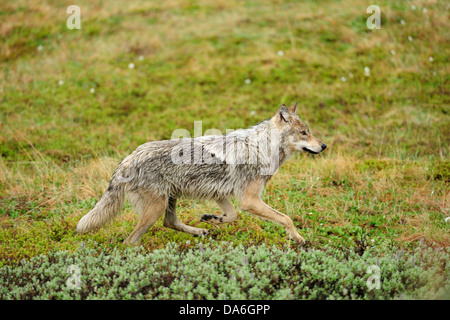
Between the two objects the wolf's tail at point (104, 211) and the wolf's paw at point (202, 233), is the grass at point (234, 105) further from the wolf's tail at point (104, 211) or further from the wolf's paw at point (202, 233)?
the wolf's tail at point (104, 211)

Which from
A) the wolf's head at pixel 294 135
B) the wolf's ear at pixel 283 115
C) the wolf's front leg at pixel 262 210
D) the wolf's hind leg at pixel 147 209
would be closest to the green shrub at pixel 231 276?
the wolf's hind leg at pixel 147 209

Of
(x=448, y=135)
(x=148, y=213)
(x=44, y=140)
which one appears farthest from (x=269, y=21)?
(x=148, y=213)

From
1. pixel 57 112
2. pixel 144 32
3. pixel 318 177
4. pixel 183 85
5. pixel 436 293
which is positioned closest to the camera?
pixel 436 293

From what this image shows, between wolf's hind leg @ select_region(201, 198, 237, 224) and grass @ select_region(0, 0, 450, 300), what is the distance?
30cm

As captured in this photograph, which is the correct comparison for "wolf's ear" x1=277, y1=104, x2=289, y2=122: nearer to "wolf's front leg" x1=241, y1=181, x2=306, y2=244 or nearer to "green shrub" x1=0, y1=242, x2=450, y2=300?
"wolf's front leg" x1=241, y1=181, x2=306, y2=244

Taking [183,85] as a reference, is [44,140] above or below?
below

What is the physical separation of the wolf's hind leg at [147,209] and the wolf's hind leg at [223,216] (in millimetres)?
760

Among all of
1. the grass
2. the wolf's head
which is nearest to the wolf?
the wolf's head

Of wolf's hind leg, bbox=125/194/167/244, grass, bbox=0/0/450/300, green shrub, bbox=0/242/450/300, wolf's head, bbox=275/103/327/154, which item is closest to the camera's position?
green shrub, bbox=0/242/450/300

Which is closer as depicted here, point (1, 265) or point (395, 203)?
point (1, 265)

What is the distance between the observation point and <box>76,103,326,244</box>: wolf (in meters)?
5.97

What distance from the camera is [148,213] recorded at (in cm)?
598
